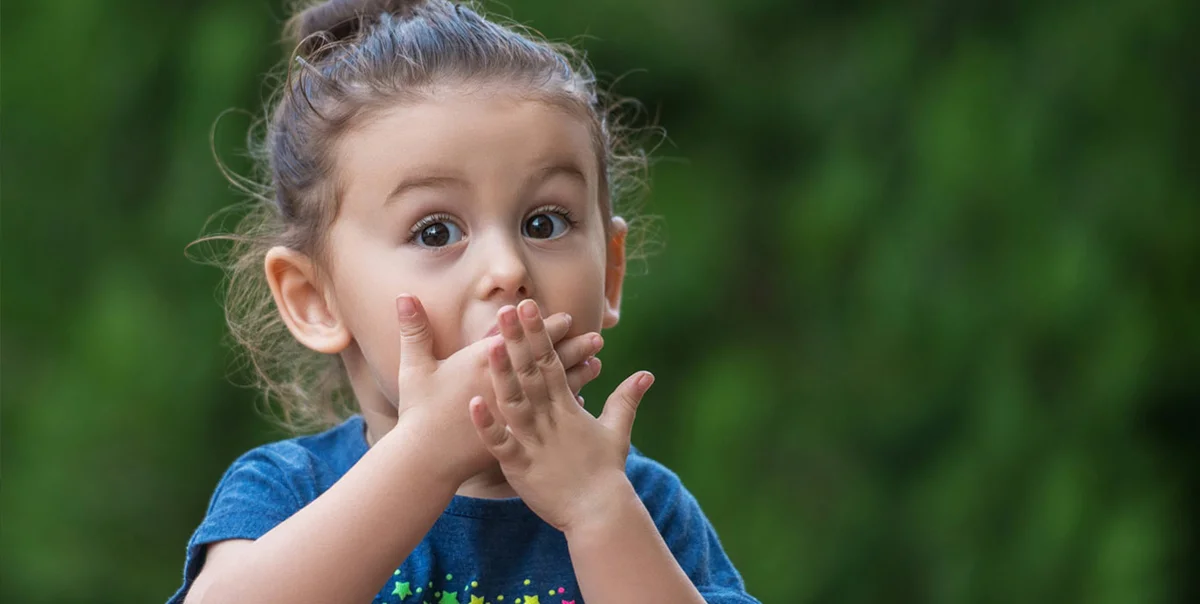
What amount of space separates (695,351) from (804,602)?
2.47 feet

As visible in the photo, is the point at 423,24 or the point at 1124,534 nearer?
the point at 423,24

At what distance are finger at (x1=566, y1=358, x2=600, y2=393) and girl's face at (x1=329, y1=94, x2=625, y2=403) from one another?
0.07 meters

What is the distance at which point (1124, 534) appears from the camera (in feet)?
11.5

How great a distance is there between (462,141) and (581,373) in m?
0.37

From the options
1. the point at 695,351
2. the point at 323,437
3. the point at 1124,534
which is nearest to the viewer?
the point at 323,437

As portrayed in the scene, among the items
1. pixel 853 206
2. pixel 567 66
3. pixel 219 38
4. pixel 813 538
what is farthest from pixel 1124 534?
pixel 219 38

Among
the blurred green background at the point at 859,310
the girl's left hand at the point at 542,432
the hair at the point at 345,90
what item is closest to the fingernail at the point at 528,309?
the girl's left hand at the point at 542,432

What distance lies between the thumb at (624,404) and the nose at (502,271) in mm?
194

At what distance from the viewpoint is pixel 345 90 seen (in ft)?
6.77

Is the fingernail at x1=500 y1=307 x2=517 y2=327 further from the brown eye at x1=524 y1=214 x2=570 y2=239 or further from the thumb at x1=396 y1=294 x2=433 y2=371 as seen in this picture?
the brown eye at x1=524 y1=214 x2=570 y2=239

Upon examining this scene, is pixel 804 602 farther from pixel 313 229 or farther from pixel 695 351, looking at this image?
pixel 313 229

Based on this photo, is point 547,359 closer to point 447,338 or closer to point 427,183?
point 447,338

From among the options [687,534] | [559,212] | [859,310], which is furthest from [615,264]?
[859,310]

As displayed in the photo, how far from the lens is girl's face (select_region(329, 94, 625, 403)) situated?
6.09 ft
